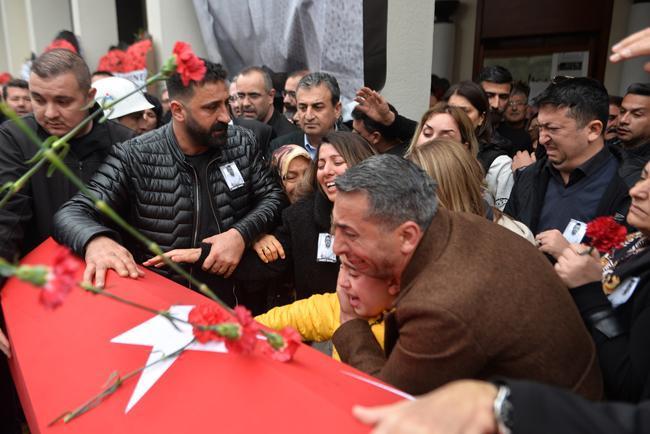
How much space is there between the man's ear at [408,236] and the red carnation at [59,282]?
894 millimetres

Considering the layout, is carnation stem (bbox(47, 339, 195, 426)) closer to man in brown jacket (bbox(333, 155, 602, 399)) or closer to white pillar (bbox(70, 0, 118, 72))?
man in brown jacket (bbox(333, 155, 602, 399))

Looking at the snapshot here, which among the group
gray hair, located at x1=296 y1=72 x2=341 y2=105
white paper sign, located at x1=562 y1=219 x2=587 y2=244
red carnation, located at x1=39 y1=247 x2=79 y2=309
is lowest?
white paper sign, located at x1=562 y1=219 x2=587 y2=244

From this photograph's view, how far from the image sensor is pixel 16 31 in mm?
10977

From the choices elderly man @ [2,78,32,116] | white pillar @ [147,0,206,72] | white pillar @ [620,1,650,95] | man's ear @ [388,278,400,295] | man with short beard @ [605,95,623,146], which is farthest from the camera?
white pillar @ [620,1,650,95]

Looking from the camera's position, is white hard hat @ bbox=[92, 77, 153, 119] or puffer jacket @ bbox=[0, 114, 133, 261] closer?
puffer jacket @ bbox=[0, 114, 133, 261]

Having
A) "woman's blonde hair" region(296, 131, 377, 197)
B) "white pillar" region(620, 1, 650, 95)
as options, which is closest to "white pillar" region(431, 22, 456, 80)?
"white pillar" region(620, 1, 650, 95)

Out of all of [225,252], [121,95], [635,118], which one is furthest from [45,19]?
[635,118]

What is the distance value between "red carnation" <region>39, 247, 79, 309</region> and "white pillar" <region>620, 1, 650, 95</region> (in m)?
6.71

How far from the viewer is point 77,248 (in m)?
1.96

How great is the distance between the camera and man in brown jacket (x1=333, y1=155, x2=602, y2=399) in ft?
4.03

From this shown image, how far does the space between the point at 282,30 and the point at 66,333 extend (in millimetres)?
4044

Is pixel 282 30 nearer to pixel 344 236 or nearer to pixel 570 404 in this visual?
pixel 344 236

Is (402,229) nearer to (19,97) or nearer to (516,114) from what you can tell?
(516,114)

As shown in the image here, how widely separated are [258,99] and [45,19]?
7.34 metres
